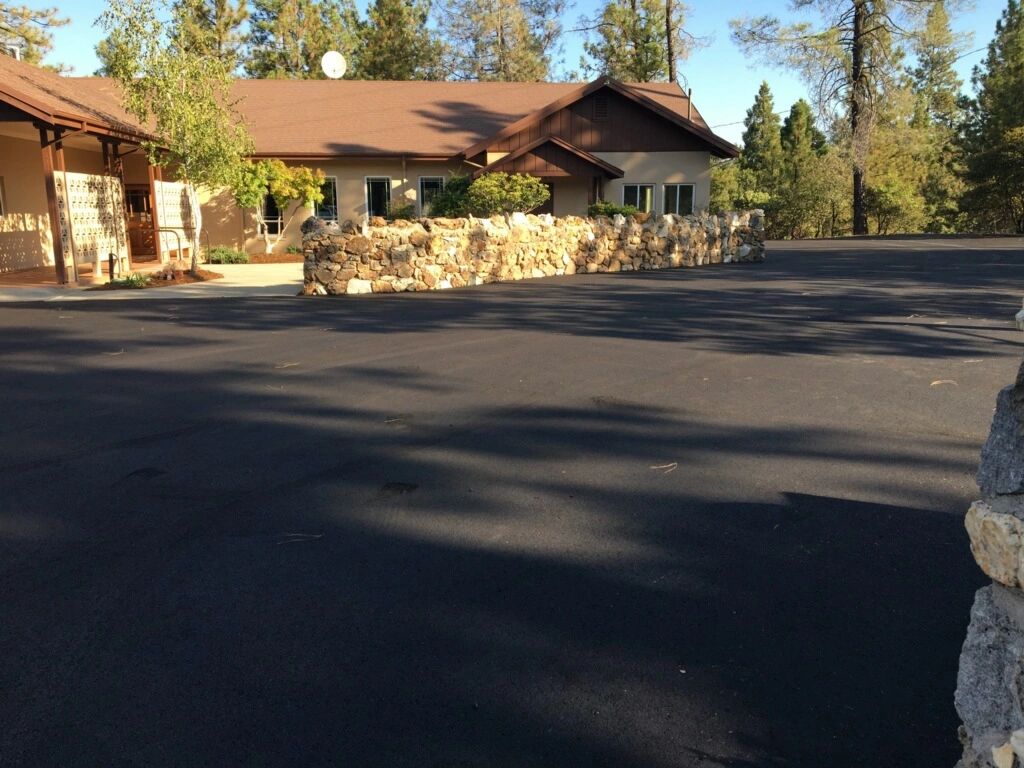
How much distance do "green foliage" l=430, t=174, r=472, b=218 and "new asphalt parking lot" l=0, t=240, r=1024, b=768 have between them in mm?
14140

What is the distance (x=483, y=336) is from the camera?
405 inches

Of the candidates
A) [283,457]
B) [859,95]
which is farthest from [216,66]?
[859,95]

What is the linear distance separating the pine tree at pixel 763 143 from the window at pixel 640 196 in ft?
66.5

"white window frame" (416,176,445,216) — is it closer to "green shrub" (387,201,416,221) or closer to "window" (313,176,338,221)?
"green shrub" (387,201,416,221)

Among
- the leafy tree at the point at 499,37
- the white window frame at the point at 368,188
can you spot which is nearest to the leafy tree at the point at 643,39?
the leafy tree at the point at 499,37

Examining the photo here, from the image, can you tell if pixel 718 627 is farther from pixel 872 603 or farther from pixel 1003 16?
pixel 1003 16

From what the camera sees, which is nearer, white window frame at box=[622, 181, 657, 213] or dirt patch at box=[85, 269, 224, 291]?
dirt patch at box=[85, 269, 224, 291]

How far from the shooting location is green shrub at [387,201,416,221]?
2434 centimetres

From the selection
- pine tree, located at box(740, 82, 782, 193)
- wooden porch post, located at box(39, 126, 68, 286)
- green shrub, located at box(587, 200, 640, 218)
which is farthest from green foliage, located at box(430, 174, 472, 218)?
pine tree, located at box(740, 82, 782, 193)

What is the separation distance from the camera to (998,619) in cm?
220

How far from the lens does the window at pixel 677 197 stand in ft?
90.2

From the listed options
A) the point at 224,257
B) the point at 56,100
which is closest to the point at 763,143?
the point at 224,257

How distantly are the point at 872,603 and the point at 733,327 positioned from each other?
24.8 ft

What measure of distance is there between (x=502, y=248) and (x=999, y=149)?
2823cm
